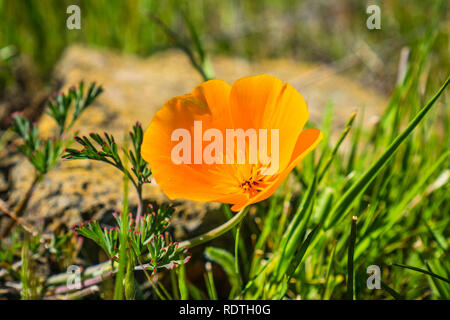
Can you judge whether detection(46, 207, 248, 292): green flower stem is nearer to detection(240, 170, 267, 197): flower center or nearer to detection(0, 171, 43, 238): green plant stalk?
detection(240, 170, 267, 197): flower center

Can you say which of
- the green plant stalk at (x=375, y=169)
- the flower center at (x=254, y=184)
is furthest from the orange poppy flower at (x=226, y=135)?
the green plant stalk at (x=375, y=169)

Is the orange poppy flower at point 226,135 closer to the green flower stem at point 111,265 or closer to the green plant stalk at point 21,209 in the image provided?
the green flower stem at point 111,265

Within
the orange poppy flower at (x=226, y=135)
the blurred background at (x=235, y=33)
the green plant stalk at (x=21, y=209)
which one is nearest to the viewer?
the orange poppy flower at (x=226, y=135)

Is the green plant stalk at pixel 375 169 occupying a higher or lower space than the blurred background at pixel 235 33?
lower

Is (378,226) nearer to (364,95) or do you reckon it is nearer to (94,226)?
(94,226)

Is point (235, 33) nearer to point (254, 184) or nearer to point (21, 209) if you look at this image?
point (21, 209)

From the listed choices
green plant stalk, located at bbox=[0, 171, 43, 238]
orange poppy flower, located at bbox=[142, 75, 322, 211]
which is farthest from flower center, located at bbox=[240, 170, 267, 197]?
green plant stalk, located at bbox=[0, 171, 43, 238]
